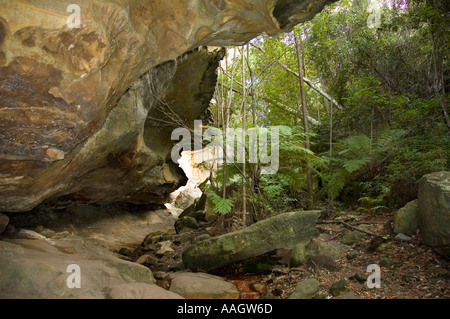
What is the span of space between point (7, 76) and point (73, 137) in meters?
0.96

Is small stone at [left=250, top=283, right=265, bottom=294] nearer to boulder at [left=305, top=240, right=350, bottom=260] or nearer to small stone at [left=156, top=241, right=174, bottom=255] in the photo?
boulder at [left=305, top=240, right=350, bottom=260]

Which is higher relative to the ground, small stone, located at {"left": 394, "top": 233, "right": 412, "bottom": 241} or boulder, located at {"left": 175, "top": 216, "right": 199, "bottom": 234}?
small stone, located at {"left": 394, "top": 233, "right": 412, "bottom": 241}

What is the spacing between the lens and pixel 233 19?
13.8 ft

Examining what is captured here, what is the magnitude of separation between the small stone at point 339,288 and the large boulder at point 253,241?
110 cm

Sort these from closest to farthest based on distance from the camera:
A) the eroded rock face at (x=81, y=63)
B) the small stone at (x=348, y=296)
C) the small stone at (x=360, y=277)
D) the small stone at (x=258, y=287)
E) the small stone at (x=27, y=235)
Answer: the eroded rock face at (x=81, y=63), the small stone at (x=348, y=296), the small stone at (x=360, y=277), the small stone at (x=258, y=287), the small stone at (x=27, y=235)

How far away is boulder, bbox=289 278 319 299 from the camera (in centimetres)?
362

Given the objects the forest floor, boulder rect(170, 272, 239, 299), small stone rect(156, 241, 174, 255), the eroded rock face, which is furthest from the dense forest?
the eroded rock face

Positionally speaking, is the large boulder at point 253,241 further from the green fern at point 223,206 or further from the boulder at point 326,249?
the green fern at point 223,206

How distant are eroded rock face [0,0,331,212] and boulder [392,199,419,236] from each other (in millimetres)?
3385

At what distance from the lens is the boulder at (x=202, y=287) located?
387cm

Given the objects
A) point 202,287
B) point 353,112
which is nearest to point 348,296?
point 202,287

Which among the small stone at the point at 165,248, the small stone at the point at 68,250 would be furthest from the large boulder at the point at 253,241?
the small stone at the point at 68,250

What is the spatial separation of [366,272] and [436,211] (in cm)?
116

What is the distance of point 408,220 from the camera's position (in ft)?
15.1
